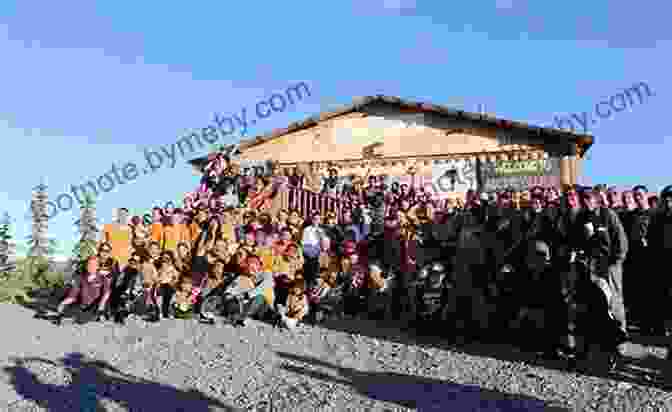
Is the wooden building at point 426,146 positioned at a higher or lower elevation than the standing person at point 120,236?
higher

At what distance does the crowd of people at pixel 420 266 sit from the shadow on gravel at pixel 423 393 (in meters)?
1.56

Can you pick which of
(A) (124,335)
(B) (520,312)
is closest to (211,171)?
(A) (124,335)

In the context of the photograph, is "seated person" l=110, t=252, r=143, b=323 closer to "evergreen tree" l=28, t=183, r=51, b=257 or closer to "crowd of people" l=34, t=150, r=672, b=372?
"crowd of people" l=34, t=150, r=672, b=372

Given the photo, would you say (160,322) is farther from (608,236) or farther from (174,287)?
(608,236)

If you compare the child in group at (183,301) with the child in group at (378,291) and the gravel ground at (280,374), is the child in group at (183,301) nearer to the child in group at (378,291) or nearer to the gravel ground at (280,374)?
the gravel ground at (280,374)

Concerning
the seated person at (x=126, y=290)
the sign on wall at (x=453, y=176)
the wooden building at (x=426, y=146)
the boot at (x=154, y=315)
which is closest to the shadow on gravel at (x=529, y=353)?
the boot at (x=154, y=315)

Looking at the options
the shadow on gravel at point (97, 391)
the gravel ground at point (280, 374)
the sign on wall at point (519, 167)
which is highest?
the sign on wall at point (519, 167)

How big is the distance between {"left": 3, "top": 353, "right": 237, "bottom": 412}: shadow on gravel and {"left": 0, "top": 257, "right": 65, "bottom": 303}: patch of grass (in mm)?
4908

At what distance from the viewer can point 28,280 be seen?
13.4 meters

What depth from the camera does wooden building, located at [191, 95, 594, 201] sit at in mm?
20312

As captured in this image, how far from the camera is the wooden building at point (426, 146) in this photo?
20.3 meters

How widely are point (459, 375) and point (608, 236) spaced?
242 centimetres

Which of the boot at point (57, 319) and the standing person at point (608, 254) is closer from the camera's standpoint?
the standing person at point (608, 254)

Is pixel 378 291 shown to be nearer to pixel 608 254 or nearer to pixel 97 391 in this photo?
pixel 608 254
